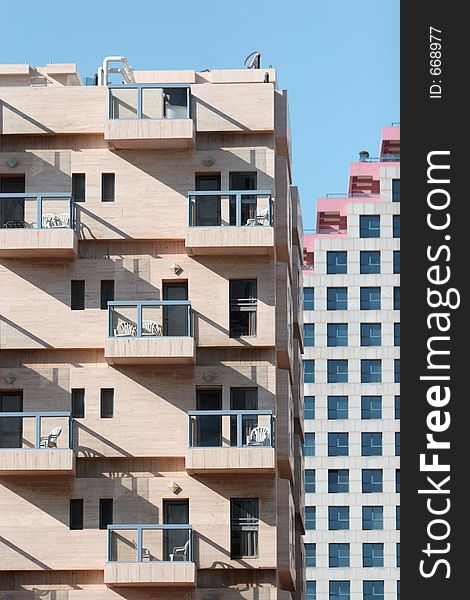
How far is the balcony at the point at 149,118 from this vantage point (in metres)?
42.6

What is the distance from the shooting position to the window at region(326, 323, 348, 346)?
119500mm

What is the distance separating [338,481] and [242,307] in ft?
247

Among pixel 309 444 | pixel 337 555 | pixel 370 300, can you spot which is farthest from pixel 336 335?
pixel 337 555

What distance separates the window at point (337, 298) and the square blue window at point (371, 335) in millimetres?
2091

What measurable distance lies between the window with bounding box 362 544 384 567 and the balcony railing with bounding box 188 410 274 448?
75141mm

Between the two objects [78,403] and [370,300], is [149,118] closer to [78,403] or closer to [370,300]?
[78,403]

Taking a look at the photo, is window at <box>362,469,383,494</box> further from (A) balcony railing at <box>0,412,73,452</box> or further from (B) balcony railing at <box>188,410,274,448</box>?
(A) balcony railing at <box>0,412,73,452</box>

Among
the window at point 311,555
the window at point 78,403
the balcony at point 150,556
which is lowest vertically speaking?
the window at point 311,555

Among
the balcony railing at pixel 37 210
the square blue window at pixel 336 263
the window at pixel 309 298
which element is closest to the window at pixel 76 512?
the balcony railing at pixel 37 210

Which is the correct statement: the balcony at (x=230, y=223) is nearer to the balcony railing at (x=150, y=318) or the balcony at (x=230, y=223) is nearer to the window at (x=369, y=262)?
the balcony railing at (x=150, y=318)

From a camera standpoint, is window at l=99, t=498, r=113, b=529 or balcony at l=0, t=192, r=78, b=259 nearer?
window at l=99, t=498, r=113, b=529

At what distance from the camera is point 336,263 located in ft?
396

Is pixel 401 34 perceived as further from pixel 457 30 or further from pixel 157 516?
pixel 157 516

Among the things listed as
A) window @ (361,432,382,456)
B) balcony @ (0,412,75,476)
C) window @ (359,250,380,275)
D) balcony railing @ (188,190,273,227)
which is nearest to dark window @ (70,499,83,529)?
balcony @ (0,412,75,476)
